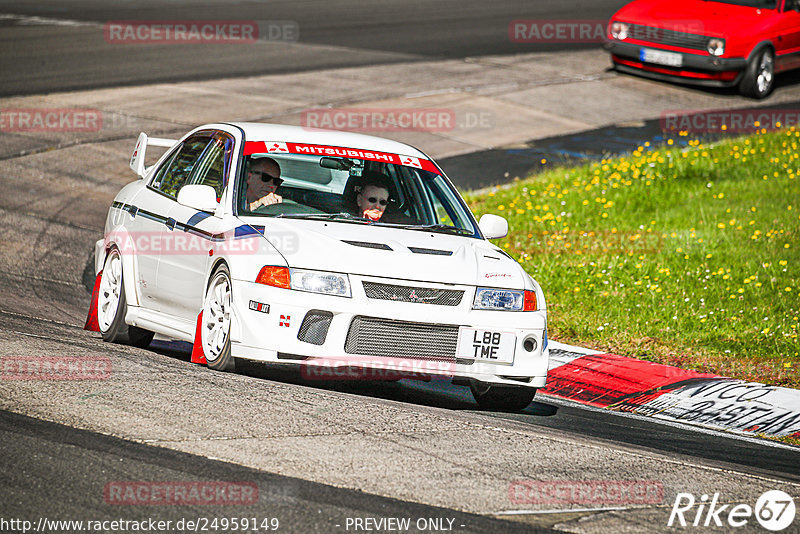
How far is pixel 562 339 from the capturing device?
1002 centimetres

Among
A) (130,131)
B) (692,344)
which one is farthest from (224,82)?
(692,344)

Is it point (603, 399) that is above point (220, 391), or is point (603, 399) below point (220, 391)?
below

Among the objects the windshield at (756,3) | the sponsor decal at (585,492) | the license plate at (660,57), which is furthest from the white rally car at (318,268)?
the windshield at (756,3)

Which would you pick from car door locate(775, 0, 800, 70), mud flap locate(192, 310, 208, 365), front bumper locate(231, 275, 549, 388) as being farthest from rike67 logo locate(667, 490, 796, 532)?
car door locate(775, 0, 800, 70)

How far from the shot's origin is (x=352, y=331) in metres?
6.71

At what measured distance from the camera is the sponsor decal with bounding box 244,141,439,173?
7.93 m

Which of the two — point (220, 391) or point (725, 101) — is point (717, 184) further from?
point (220, 391)

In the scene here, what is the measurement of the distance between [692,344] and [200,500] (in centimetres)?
589

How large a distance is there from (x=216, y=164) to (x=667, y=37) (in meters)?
13.8

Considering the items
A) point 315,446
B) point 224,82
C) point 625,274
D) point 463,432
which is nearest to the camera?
point 315,446

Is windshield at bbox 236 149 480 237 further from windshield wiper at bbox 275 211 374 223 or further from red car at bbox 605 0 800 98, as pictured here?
red car at bbox 605 0 800 98

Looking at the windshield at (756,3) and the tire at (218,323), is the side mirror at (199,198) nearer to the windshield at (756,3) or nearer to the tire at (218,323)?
the tire at (218,323)

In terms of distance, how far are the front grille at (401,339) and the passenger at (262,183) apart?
1.35m

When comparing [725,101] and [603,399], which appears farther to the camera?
[725,101]
